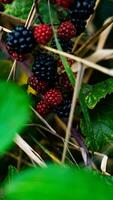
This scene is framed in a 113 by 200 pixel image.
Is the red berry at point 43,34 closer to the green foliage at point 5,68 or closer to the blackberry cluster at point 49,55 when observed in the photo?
the blackberry cluster at point 49,55

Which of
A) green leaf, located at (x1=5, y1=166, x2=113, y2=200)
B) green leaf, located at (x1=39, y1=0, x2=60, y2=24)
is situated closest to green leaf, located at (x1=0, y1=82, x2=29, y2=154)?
green leaf, located at (x1=5, y1=166, x2=113, y2=200)

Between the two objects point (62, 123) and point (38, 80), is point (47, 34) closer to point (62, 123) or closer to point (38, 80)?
point (38, 80)

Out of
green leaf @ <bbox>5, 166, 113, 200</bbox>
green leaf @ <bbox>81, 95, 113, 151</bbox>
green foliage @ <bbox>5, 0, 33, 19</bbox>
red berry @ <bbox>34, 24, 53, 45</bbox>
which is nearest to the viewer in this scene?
green leaf @ <bbox>5, 166, 113, 200</bbox>

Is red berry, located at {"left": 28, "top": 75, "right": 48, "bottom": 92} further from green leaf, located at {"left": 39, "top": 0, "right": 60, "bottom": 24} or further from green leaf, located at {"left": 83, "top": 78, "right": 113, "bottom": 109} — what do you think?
green leaf, located at {"left": 39, "top": 0, "right": 60, "bottom": 24}

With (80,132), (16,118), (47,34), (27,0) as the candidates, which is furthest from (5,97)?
(27,0)

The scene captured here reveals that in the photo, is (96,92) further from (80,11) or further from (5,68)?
(5,68)

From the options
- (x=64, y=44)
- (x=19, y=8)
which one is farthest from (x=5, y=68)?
(x=64, y=44)
